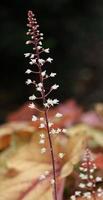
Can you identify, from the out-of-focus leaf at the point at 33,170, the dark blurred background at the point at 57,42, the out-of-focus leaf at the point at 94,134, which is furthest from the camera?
the dark blurred background at the point at 57,42

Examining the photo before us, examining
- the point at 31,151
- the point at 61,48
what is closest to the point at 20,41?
the point at 61,48

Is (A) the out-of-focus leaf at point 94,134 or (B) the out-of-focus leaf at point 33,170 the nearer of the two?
(B) the out-of-focus leaf at point 33,170

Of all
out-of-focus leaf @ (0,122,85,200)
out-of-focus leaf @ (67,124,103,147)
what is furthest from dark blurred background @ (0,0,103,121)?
out-of-focus leaf @ (0,122,85,200)

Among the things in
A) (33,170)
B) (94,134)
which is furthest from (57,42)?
(33,170)

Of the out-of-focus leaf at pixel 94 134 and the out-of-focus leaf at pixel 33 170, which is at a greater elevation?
the out-of-focus leaf at pixel 94 134

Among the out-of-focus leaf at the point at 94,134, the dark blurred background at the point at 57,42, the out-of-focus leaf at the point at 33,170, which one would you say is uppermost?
the dark blurred background at the point at 57,42

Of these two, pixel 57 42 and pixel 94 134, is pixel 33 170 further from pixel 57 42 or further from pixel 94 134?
pixel 57 42

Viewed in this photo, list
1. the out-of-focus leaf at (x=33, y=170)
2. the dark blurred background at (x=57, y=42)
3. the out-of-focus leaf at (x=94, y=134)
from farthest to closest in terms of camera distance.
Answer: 1. the dark blurred background at (x=57, y=42)
2. the out-of-focus leaf at (x=94, y=134)
3. the out-of-focus leaf at (x=33, y=170)

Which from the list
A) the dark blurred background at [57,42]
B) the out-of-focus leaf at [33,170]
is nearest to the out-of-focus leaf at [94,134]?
the out-of-focus leaf at [33,170]

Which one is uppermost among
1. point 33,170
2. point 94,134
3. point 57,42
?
point 57,42

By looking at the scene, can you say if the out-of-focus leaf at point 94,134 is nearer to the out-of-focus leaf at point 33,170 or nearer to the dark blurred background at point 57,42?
the out-of-focus leaf at point 33,170
